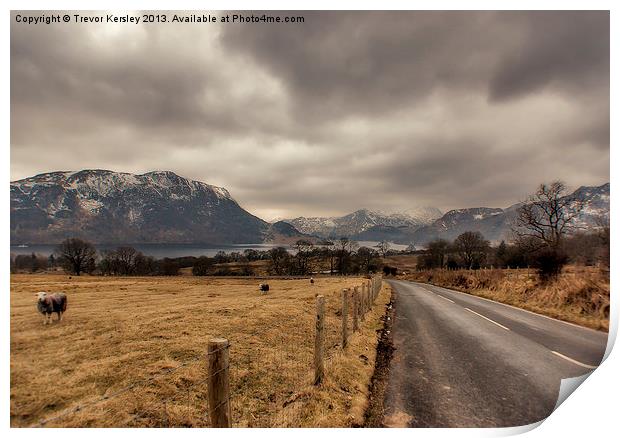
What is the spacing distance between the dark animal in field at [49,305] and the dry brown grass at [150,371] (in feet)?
0.48

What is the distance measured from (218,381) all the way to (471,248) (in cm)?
10292

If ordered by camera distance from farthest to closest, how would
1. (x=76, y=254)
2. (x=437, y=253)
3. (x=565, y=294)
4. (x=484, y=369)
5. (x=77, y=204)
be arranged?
(x=437, y=253) < (x=565, y=294) < (x=76, y=254) < (x=77, y=204) < (x=484, y=369)

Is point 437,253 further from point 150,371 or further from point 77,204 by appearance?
point 77,204

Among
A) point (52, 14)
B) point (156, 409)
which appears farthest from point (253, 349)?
point (52, 14)

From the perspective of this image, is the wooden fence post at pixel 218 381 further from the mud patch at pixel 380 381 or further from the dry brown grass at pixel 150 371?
the mud patch at pixel 380 381

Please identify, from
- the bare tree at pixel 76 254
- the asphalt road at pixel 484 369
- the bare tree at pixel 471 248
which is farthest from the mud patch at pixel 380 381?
the bare tree at pixel 471 248

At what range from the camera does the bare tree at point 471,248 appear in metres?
90.8

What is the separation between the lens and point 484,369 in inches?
325

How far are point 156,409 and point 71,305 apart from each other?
14.2 feet

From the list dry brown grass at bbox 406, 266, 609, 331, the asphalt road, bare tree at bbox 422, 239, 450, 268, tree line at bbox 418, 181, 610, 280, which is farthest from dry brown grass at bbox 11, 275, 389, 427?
bare tree at bbox 422, 239, 450, 268

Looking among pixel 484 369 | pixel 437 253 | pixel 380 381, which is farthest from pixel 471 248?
pixel 380 381

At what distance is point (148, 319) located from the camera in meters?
13.7

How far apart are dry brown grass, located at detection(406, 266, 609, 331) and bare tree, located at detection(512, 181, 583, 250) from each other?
1693 millimetres
